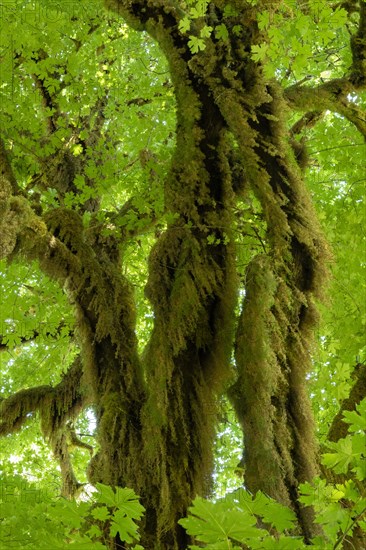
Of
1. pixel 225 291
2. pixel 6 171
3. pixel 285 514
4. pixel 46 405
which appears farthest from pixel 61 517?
pixel 46 405

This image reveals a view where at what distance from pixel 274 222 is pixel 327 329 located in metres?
2.01

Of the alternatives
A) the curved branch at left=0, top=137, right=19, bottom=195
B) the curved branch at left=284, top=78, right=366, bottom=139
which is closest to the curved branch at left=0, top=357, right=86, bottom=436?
the curved branch at left=0, top=137, right=19, bottom=195

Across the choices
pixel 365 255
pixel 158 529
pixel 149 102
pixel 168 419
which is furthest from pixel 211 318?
pixel 149 102

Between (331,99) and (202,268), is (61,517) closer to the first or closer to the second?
(202,268)

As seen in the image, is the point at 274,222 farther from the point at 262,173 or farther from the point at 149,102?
the point at 149,102

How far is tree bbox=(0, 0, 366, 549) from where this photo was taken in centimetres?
399

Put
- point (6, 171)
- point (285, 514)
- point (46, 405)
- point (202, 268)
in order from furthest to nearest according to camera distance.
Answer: point (46, 405)
point (6, 171)
point (202, 268)
point (285, 514)

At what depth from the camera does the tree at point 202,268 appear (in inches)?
157

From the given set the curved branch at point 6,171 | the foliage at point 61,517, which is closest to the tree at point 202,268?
the curved branch at point 6,171

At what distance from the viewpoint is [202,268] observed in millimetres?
4652

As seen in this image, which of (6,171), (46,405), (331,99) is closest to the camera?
(6,171)

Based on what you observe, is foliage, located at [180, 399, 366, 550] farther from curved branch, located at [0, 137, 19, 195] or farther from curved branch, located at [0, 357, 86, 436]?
curved branch, located at [0, 357, 86, 436]

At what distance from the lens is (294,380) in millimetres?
4004

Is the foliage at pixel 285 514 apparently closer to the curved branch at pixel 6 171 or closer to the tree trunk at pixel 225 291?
the tree trunk at pixel 225 291
